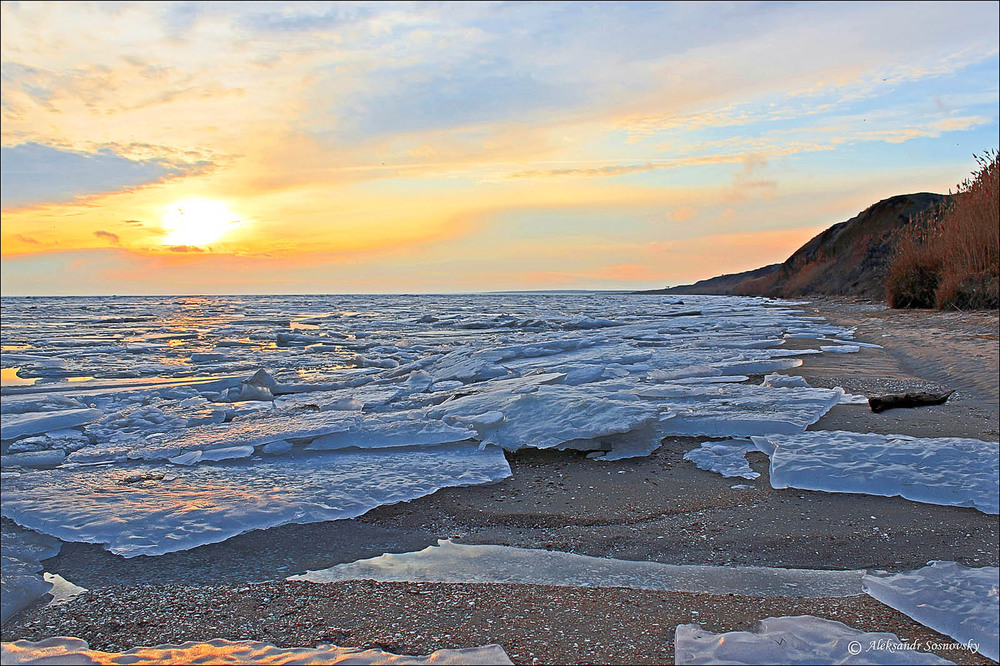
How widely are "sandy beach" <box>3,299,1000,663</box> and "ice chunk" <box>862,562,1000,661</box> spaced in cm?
5

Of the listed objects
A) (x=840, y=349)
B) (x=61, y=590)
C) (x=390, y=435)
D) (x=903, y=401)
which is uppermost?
(x=840, y=349)

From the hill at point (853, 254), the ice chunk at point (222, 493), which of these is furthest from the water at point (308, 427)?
A: the hill at point (853, 254)

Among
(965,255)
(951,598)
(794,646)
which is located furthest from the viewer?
(965,255)

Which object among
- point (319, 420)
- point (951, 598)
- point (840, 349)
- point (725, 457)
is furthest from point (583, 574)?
point (840, 349)

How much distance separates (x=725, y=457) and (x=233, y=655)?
6.97ft

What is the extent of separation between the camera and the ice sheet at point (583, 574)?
1.55m

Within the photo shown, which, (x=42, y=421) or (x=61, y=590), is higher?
(x=42, y=421)

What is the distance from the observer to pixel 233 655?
4.10ft

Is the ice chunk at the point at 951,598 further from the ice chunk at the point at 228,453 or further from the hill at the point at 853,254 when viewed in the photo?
the hill at the point at 853,254

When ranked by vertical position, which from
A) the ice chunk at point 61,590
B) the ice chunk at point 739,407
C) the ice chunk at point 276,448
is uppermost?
the ice chunk at point 739,407

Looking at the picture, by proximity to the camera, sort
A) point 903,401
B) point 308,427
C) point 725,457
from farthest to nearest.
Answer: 1. point 903,401
2. point 308,427
3. point 725,457

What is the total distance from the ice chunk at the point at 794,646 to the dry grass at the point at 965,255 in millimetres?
9019

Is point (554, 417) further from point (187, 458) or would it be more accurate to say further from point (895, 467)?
point (187, 458)

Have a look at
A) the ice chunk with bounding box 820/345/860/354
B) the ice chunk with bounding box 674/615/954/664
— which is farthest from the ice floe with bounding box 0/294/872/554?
the ice chunk with bounding box 674/615/954/664
